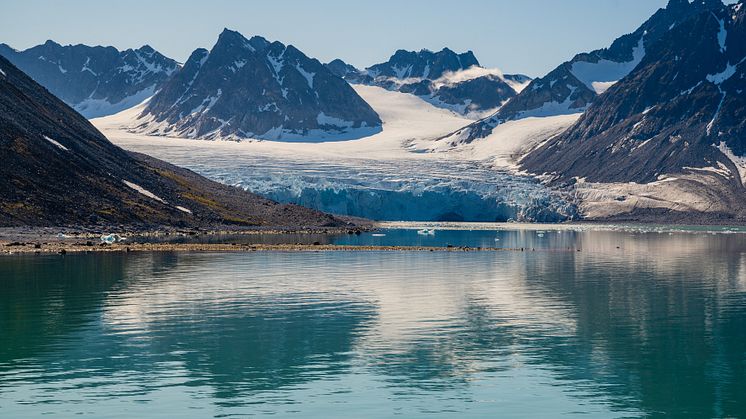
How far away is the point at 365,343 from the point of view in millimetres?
49750

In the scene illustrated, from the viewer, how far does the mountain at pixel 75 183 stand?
144 meters

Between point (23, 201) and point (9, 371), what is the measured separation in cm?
10497

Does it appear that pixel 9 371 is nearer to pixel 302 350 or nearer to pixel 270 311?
pixel 302 350

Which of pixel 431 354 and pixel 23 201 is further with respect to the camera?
pixel 23 201

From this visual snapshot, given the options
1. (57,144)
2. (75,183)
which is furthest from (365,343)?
(57,144)

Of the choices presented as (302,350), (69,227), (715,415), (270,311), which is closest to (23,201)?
(69,227)

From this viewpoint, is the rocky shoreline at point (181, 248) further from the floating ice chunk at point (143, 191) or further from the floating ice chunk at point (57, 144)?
the floating ice chunk at point (57, 144)

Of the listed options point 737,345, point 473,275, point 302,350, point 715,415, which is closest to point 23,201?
point 473,275

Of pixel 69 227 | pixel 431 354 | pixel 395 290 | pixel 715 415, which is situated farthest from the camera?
pixel 69 227

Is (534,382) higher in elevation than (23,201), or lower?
lower

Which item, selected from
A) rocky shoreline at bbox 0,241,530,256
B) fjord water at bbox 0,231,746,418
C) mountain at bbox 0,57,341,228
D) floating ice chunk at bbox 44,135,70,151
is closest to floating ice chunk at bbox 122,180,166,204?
mountain at bbox 0,57,341,228

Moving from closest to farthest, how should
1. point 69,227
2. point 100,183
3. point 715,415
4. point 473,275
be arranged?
point 715,415 → point 473,275 → point 69,227 → point 100,183

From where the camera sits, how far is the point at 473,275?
292ft

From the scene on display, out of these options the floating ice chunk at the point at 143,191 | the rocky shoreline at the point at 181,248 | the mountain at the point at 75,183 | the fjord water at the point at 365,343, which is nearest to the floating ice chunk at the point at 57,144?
the mountain at the point at 75,183
